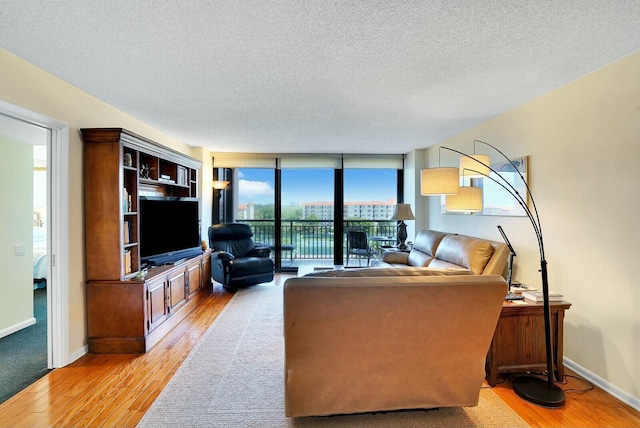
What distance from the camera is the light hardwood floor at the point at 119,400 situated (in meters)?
1.86

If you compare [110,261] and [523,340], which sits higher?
[110,261]

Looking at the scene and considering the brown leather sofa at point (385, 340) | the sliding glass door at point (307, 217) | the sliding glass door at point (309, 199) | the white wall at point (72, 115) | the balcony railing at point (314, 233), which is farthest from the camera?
the balcony railing at point (314, 233)

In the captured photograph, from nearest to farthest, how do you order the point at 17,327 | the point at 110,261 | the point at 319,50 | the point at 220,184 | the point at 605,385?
the point at 319,50, the point at 605,385, the point at 110,261, the point at 17,327, the point at 220,184

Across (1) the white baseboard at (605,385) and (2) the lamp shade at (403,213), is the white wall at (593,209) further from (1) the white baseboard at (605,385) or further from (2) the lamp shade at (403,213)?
(2) the lamp shade at (403,213)

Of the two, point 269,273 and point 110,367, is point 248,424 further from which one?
point 269,273

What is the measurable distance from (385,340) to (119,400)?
191cm

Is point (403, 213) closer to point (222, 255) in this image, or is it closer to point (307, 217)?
point (307, 217)

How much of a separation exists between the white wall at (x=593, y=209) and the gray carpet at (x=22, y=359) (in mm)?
4351

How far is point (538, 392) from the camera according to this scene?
2064 millimetres

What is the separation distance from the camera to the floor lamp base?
1987 mm

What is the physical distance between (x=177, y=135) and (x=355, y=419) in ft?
13.8

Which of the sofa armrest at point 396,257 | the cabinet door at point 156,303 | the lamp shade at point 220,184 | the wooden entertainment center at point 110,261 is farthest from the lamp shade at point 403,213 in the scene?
the wooden entertainment center at point 110,261

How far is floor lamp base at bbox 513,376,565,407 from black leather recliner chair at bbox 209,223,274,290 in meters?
3.55

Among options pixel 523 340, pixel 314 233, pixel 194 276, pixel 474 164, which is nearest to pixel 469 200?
pixel 474 164
